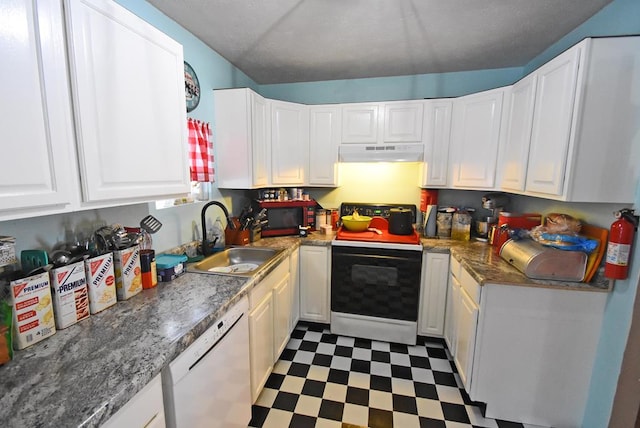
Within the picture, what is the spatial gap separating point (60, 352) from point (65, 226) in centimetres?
57

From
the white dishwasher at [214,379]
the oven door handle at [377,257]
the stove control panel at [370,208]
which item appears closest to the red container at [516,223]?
the oven door handle at [377,257]

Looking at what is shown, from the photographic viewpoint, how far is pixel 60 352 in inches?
33.4

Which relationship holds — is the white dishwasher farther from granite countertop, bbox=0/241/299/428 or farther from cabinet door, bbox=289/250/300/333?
cabinet door, bbox=289/250/300/333

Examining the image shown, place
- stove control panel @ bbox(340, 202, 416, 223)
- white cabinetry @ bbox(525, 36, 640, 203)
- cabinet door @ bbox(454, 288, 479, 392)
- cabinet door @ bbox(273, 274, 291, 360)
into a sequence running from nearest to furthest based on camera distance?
white cabinetry @ bbox(525, 36, 640, 203), cabinet door @ bbox(454, 288, 479, 392), cabinet door @ bbox(273, 274, 291, 360), stove control panel @ bbox(340, 202, 416, 223)

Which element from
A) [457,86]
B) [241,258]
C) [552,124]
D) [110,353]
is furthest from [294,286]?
[457,86]

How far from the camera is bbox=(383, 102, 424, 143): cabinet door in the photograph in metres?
2.38

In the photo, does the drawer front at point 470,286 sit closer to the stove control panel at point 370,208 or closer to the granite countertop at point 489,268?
the granite countertop at point 489,268

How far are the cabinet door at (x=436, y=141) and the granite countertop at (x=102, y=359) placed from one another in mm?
1984

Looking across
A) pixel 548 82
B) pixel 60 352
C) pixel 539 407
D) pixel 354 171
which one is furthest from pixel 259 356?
pixel 548 82

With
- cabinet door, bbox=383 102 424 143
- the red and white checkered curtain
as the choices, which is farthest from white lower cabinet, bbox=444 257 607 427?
the red and white checkered curtain

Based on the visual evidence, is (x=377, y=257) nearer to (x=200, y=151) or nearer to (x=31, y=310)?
(x=200, y=151)

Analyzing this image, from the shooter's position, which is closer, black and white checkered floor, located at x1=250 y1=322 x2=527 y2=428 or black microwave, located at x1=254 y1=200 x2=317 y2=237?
black and white checkered floor, located at x1=250 y1=322 x2=527 y2=428

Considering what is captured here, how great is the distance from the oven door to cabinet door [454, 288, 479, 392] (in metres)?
0.38

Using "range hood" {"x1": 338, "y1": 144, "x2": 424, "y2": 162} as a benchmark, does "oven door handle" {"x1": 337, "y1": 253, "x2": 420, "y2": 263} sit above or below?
below
